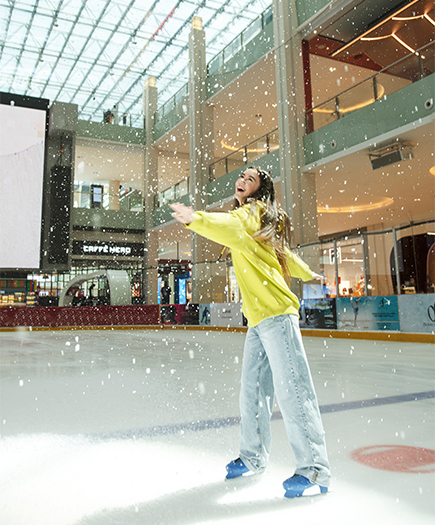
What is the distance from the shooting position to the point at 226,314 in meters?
13.6

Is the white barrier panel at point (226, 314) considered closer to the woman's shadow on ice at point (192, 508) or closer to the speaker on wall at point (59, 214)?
the speaker on wall at point (59, 214)

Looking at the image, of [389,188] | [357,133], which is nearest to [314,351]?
[357,133]

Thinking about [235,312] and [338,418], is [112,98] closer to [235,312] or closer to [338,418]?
[235,312]

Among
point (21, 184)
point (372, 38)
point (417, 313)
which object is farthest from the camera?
point (21, 184)

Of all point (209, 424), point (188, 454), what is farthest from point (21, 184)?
point (188, 454)

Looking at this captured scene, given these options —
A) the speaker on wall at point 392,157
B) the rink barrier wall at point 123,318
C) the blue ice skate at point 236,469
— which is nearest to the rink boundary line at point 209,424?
the blue ice skate at point 236,469

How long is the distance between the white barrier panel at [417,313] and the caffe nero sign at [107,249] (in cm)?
1587

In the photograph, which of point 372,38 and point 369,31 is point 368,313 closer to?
point 369,31

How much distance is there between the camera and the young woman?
5.02 ft

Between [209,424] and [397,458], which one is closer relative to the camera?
[397,458]

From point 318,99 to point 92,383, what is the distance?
15370 mm

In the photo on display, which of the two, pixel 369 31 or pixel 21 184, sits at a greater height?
pixel 369 31

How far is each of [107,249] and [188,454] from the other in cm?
2034

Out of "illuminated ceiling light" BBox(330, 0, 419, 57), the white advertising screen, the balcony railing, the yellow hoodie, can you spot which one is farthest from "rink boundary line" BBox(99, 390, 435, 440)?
the white advertising screen
